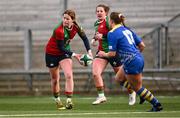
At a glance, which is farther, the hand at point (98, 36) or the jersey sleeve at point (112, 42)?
the hand at point (98, 36)

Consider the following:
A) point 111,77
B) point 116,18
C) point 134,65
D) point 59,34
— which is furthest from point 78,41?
point 134,65

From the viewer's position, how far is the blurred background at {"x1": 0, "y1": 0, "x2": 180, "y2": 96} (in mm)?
25016

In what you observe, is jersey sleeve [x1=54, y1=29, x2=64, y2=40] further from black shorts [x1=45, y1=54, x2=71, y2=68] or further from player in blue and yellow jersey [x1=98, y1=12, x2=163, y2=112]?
Result: player in blue and yellow jersey [x1=98, y1=12, x2=163, y2=112]

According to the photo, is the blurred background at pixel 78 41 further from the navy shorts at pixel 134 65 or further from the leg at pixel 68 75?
the navy shorts at pixel 134 65

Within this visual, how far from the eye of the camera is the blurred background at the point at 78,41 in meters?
25.0

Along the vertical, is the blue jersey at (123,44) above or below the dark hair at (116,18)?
below

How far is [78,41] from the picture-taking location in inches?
1046

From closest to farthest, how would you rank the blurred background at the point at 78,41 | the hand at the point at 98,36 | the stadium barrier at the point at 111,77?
the hand at the point at 98,36 → the stadium barrier at the point at 111,77 → the blurred background at the point at 78,41

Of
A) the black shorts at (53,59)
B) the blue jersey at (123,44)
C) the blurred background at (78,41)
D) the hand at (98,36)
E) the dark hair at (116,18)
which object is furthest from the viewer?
the blurred background at (78,41)

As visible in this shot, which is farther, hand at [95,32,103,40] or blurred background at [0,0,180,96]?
blurred background at [0,0,180,96]

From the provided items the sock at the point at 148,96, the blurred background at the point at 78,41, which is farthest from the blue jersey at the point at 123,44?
the blurred background at the point at 78,41

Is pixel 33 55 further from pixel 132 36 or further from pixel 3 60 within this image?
pixel 132 36

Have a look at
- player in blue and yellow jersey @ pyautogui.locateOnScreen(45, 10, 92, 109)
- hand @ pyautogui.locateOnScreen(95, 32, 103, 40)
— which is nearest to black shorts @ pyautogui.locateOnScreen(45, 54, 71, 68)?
player in blue and yellow jersey @ pyautogui.locateOnScreen(45, 10, 92, 109)

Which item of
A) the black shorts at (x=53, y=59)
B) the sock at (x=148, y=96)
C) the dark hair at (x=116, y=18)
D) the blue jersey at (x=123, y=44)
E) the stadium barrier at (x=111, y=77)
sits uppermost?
the dark hair at (x=116, y=18)
